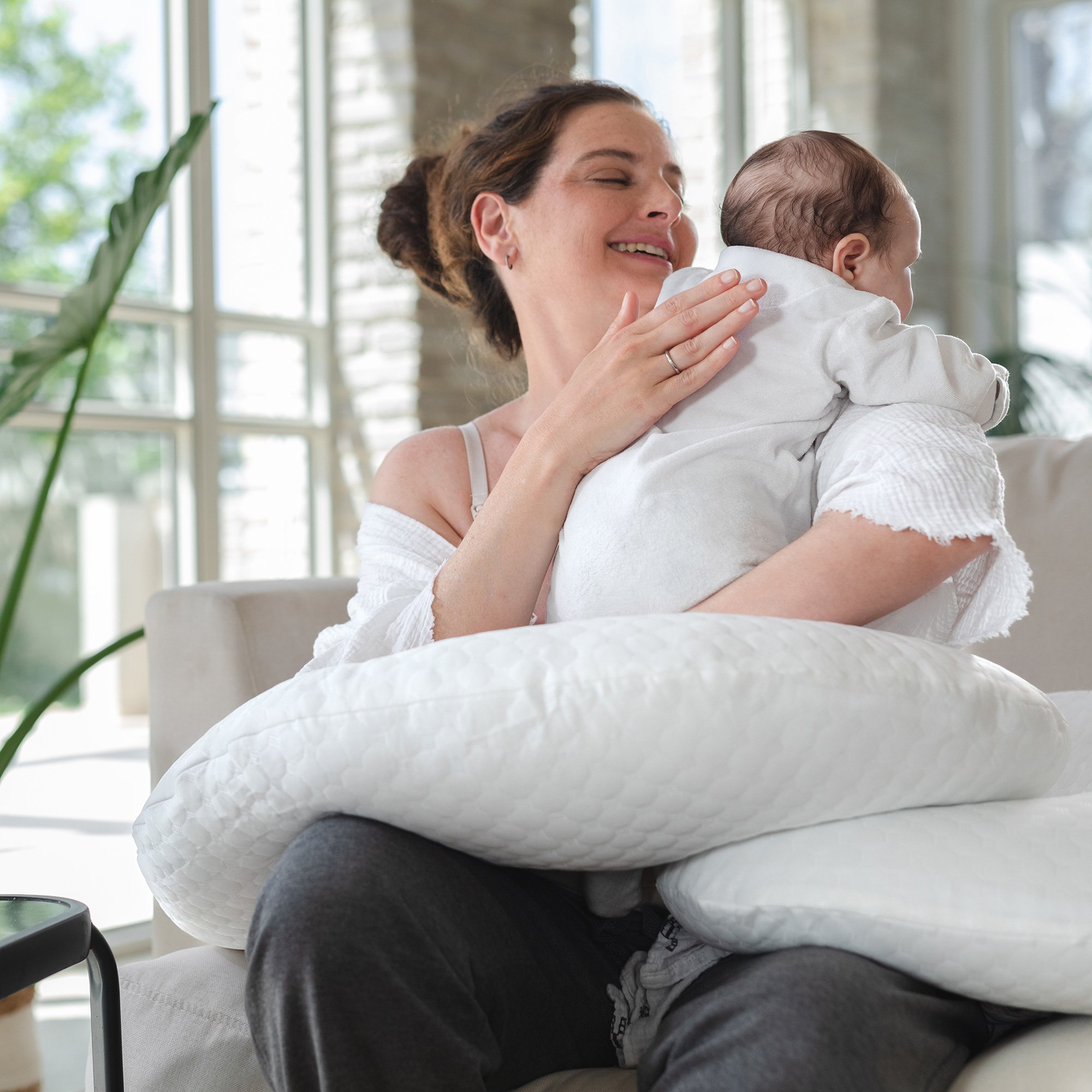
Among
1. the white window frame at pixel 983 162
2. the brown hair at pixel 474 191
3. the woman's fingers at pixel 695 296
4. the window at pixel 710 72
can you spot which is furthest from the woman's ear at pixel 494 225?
the white window frame at pixel 983 162

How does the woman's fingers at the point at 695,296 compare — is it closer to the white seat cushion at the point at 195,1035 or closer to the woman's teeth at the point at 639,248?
the woman's teeth at the point at 639,248

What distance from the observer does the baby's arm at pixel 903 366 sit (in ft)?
3.17

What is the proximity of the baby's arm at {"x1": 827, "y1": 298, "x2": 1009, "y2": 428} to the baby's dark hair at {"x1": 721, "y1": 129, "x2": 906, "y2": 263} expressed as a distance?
0.40ft

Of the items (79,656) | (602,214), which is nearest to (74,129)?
(79,656)

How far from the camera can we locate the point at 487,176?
1.56 meters

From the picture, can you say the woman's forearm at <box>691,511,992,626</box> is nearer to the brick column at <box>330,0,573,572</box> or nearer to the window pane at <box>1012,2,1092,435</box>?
the brick column at <box>330,0,573,572</box>

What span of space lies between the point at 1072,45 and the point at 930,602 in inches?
235

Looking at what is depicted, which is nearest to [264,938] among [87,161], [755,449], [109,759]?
[755,449]

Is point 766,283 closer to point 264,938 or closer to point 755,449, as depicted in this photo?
point 755,449

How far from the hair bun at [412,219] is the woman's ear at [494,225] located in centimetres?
19

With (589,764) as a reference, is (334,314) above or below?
above

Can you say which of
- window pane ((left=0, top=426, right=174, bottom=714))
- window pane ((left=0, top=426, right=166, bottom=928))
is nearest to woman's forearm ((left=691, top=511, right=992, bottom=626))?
window pane ((left=0, top=426, right=166, bottom=928))

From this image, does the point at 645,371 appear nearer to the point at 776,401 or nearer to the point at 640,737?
the point at 776,401

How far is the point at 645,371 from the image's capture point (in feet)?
3.55
